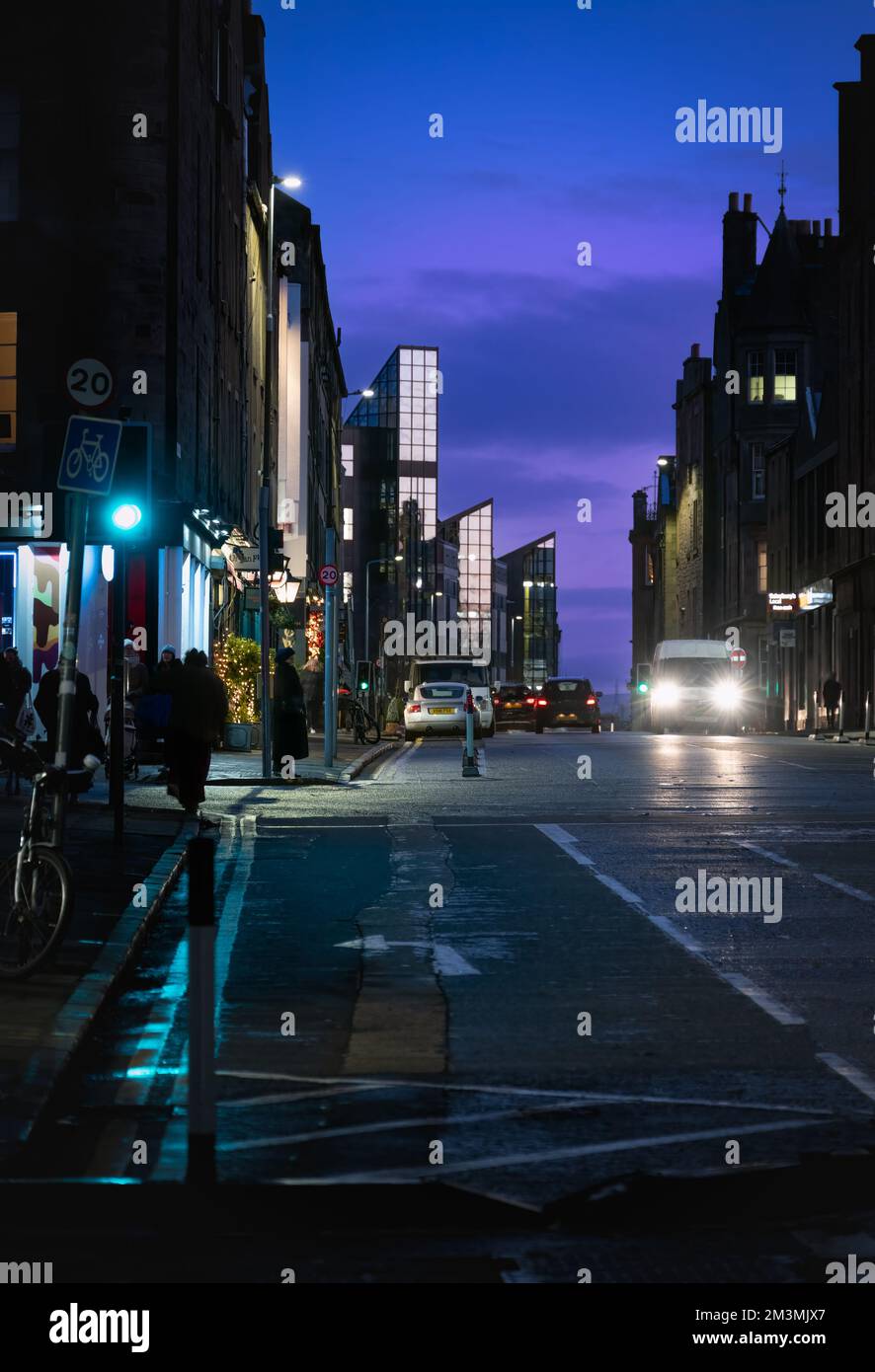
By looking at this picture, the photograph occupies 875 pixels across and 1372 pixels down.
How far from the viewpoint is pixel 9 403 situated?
3447cm

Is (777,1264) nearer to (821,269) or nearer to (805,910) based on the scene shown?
(805,910)

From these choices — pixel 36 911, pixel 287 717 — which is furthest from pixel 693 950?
pixel 287 717

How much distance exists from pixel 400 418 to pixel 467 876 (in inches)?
5450

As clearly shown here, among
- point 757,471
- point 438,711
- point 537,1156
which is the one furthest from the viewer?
point 757,471

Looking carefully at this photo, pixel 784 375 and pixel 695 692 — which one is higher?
pixel 784 375

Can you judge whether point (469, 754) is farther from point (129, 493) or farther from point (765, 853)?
point (129, 493)

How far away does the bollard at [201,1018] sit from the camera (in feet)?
20.7

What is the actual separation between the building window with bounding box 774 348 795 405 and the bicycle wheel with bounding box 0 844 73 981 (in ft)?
289

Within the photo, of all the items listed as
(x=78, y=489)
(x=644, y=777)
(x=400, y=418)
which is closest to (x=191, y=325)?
(x=644, y=777)

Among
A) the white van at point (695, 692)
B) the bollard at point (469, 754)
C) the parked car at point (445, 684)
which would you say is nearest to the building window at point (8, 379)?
the bollard at point (469, 754)

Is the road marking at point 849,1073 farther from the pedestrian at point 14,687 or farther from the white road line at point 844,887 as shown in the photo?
the pedestrian at point 14,687

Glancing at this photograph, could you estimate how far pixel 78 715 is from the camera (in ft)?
72.4

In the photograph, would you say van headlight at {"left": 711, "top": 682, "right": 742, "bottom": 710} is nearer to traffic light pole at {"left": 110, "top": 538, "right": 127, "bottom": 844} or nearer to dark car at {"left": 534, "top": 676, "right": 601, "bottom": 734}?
dark car at {"left": 534, "top": 676, "right": 601, "bottom": 734}

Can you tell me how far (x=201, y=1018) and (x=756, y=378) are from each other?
309 ft
